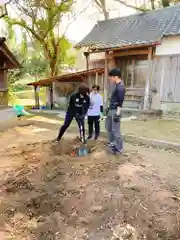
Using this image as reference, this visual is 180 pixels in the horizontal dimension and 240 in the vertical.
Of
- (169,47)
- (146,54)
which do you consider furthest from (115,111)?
(146,54)

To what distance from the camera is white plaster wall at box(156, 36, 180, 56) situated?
10656mm

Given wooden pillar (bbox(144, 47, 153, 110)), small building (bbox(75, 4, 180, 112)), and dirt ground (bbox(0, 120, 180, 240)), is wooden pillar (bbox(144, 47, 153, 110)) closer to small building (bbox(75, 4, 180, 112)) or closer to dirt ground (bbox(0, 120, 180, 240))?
small building (bbox(75, 4, 180, 112))

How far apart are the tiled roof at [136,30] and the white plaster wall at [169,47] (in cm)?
36

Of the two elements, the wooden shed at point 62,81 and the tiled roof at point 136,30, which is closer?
the tiled roof at point 136,30

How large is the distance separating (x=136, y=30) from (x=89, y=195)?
34.1ft

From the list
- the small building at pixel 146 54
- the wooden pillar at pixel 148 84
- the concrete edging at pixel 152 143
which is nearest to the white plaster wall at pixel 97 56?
the small building at pixel 146 54

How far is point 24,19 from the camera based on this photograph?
16.3 metres

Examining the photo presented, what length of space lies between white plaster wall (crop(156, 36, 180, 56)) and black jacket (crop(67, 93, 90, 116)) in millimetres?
6106

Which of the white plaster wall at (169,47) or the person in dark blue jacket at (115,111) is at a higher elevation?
the white plaster wall at (169,47)

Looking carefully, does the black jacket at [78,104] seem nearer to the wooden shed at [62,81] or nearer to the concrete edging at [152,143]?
the concrete edging at [152,143]

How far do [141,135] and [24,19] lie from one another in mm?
12588

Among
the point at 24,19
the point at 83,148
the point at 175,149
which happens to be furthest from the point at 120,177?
the point at 24,19

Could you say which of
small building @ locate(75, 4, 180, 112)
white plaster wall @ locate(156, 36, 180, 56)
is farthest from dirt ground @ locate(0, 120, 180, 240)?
white plaster wall @ locate(156, 36, 180, 56)

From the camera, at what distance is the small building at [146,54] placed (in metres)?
10.9
